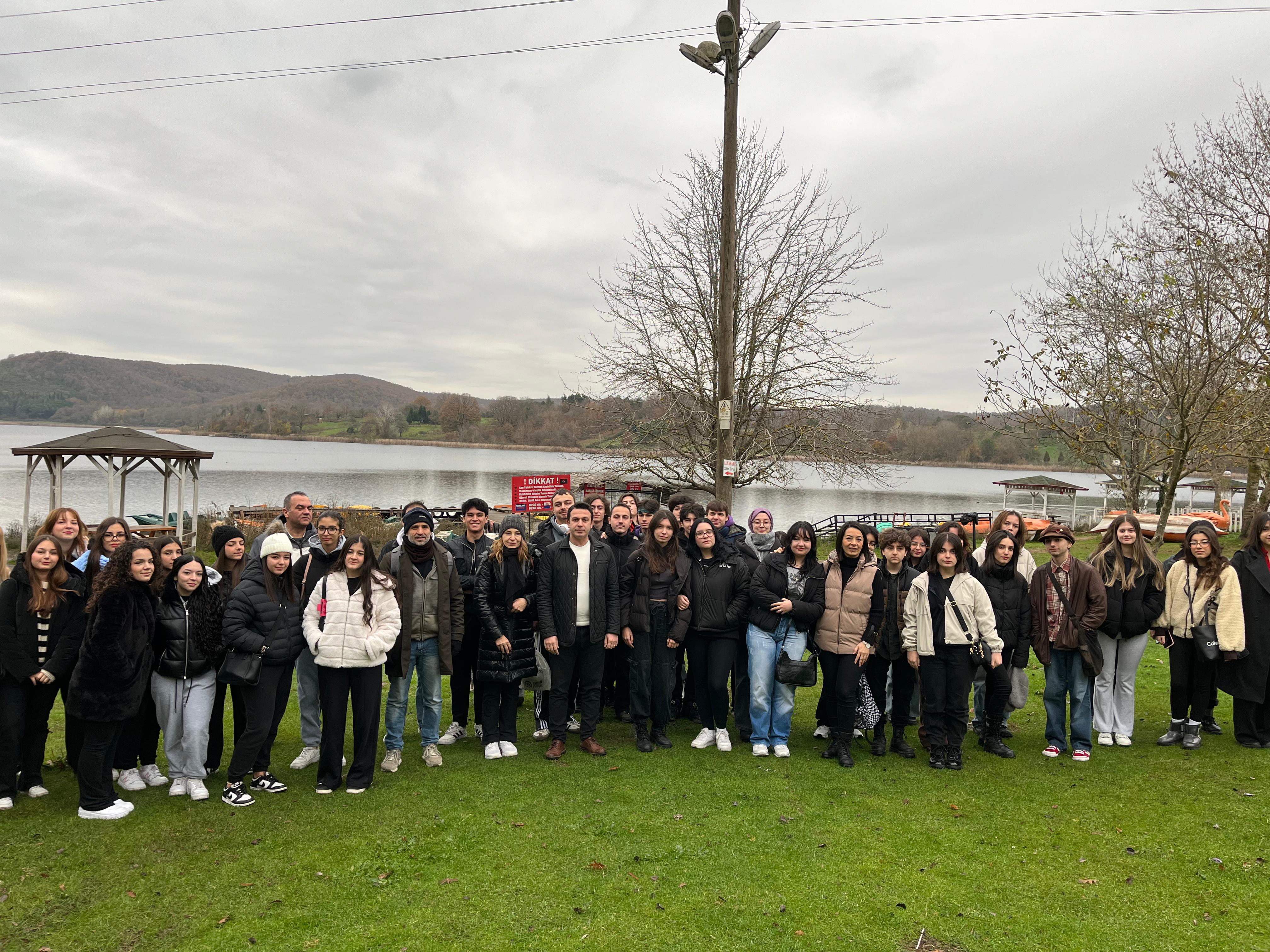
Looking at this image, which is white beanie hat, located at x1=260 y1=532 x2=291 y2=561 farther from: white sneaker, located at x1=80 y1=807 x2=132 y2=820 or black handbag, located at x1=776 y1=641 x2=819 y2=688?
black handbag, located at x1=776 y1=641 x2=819 y2=688

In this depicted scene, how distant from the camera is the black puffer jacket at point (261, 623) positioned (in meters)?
4.80

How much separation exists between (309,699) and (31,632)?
174 centimetres

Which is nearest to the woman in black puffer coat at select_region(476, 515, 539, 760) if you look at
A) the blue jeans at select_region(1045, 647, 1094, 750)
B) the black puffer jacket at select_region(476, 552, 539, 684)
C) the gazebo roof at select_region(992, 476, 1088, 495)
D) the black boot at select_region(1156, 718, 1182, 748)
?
the black puffer jacket at select_region(476, 552, 539, 684)

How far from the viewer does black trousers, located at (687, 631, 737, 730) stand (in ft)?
19.4

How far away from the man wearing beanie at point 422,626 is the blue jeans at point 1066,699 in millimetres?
4639

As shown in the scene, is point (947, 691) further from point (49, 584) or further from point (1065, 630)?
point (49, 584)

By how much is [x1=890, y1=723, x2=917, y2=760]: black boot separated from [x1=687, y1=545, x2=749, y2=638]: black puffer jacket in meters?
1.48

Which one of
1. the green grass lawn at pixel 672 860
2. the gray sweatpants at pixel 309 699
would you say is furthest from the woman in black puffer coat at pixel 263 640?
the gray sweatpants at pixel 309 699

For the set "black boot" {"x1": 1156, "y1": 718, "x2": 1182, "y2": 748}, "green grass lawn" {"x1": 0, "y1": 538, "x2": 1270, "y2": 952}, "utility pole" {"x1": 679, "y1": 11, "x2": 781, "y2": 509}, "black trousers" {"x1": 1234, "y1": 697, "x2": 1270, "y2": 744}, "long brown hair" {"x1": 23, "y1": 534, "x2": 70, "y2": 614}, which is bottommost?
"green grass lawn" {"x1": 0, "y1": 538, "x2": 1270, "y2": 952}

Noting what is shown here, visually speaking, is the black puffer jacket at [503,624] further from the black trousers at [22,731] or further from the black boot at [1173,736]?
the black boot at [1173,736]

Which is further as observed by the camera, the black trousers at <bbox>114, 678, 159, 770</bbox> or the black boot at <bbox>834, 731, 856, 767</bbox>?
the black boot at <bbox>834, 731, 856, 767</bbox>

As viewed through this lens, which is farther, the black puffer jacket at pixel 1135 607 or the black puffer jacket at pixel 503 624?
the black puffer jacket at pixel 1135 607

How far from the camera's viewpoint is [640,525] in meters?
8.99

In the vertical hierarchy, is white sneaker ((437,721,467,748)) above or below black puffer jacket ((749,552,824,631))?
below
